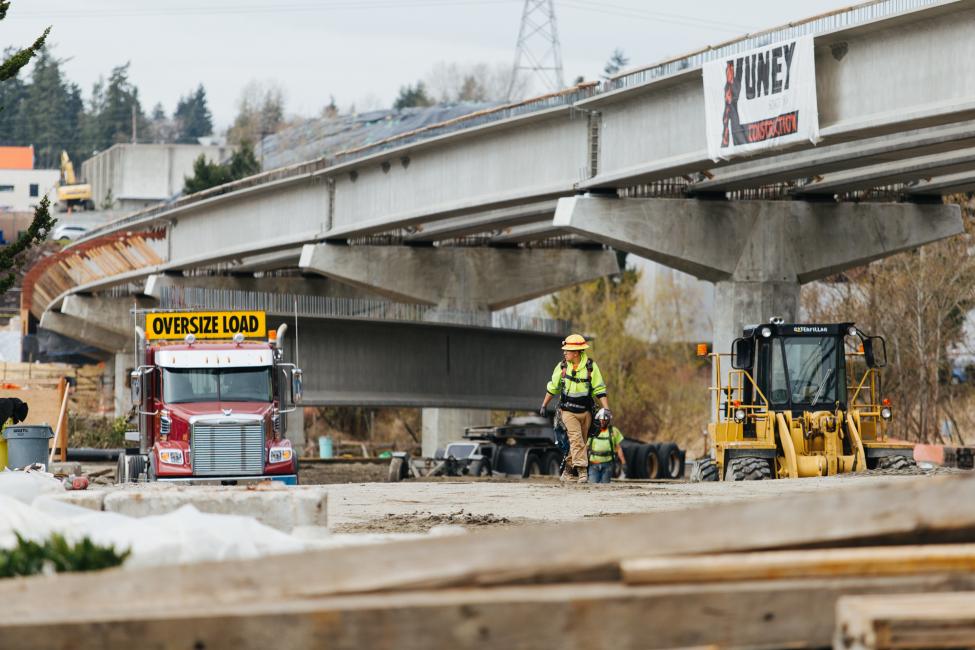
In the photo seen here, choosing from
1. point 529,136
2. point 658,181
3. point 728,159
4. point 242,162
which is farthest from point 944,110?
point 242,162

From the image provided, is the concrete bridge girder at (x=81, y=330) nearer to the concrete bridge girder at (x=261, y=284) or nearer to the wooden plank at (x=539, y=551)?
the concrete bridge girder at (x=261, y=284)

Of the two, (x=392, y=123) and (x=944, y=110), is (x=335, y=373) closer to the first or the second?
(x=944, y=110)

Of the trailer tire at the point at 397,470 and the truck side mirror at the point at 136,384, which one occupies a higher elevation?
the truck side mirror at the point at 136,384

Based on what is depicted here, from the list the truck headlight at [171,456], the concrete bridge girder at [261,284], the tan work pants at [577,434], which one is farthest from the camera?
the concrete bridge girder at [261,284]

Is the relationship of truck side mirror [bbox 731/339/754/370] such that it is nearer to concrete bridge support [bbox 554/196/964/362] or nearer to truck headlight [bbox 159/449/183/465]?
truck headlight [bbox 159/449/183/465]

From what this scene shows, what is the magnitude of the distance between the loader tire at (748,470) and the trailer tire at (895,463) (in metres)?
1.70

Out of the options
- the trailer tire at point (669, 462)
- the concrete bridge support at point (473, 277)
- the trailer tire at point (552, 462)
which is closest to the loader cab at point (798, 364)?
the trailer tire at point (669, 462)

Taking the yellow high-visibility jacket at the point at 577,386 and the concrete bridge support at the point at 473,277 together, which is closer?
the yellow high-visibility jacket at the point at 577,386

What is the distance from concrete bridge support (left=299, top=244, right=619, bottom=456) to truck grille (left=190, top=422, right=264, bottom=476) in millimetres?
26636

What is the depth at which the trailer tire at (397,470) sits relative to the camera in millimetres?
33750

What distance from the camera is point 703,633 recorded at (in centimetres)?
650

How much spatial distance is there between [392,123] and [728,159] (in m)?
95.0

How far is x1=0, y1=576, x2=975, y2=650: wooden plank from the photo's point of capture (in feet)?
20.7

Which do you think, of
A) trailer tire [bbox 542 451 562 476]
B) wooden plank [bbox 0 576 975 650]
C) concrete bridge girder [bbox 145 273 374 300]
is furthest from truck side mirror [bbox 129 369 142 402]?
concrete bridge girder [bbox 145 273 374 300]
